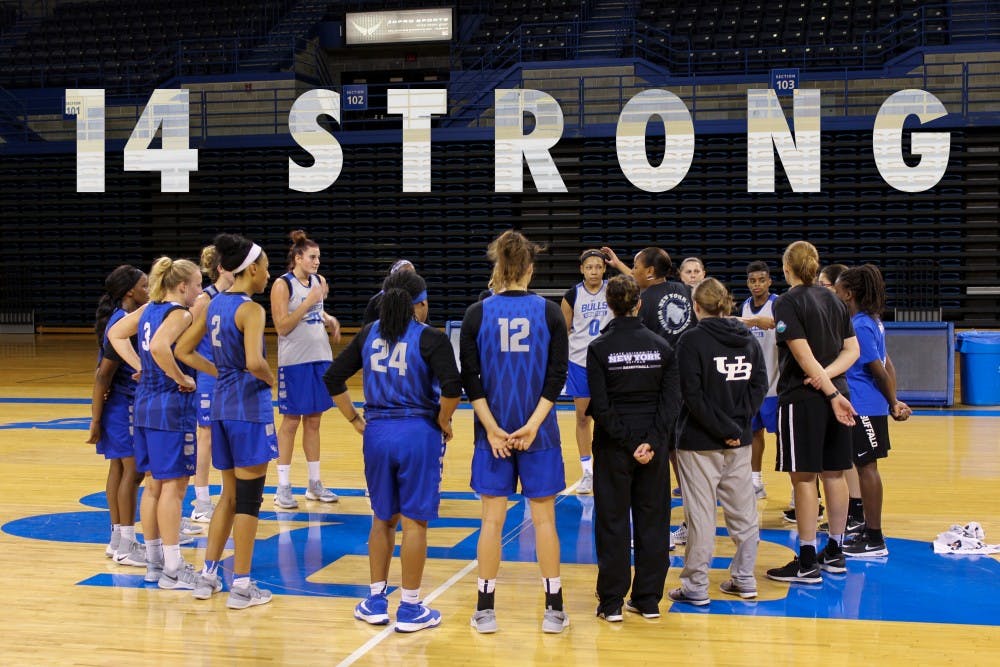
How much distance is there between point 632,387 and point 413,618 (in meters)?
1.33

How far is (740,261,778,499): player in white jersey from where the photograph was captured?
20.7 ft

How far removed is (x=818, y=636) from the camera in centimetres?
Answer: 404

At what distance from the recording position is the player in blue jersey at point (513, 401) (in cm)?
411

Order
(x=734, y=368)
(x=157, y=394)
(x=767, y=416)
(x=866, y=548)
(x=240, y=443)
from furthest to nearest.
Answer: (x=767, y=416)
(x=866, y=548)
(x=157, y=394)
(x=734, y=368)
(x=240, y=443)

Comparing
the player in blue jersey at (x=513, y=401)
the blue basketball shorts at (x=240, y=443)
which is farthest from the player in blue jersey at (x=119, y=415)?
the player in blue jersey at (x=513, y=401)

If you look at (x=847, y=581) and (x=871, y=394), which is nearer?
(x=847, y=581)

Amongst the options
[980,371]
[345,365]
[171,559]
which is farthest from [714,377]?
[980,371]

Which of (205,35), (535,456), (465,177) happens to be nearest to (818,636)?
(535,456)

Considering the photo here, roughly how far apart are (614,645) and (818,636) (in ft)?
2.72

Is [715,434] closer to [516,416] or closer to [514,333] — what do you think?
[516,416]

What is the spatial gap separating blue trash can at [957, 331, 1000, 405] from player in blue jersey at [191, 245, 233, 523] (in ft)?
27.1

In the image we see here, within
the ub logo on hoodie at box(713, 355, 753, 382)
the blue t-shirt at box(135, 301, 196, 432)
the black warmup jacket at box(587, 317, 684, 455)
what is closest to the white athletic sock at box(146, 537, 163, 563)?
the blue t-shirt at box(135, 301, 196, 432)

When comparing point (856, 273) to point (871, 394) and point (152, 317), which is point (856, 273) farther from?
point (152, 317)

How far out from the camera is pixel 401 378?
406 cm
